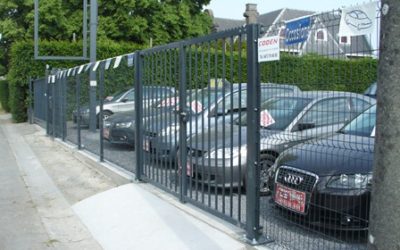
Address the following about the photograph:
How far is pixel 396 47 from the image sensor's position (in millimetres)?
1776

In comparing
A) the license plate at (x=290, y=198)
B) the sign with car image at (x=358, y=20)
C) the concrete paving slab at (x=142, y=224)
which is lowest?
the concrete paving slab at (x=142, y=224)

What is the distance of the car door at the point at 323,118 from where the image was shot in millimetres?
3822

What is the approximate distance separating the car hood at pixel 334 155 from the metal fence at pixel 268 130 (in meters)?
0.01

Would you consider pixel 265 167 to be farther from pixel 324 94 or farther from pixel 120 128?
pixel 120 128

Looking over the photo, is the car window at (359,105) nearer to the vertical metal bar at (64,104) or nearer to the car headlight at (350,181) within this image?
the car headlight at (350,181)

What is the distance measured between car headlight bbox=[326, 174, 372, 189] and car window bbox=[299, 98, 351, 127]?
0.59 m

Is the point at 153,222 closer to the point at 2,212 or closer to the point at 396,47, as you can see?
the point at 2,212

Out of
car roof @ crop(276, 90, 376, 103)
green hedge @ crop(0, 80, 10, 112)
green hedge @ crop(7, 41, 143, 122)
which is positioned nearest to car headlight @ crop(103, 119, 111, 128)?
car roof @ crop(276, 90, 376, 103)

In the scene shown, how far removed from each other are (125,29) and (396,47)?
29458 mm

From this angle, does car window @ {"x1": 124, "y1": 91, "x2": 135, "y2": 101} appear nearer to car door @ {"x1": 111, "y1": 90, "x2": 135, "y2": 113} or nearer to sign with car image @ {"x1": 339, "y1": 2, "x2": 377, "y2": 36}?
car door @ {"x1": 111, "y1": 90, "x2": 135, "y2": 113}

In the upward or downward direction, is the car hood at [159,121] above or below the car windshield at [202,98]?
below

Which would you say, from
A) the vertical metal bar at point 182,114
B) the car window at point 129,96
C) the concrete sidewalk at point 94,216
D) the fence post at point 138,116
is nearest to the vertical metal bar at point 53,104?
the concrete sidewalk at point 94,216

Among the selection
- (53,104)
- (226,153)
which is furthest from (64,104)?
(226,153)

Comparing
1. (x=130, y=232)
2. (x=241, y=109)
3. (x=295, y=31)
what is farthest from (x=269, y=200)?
(x=295, y=31)
